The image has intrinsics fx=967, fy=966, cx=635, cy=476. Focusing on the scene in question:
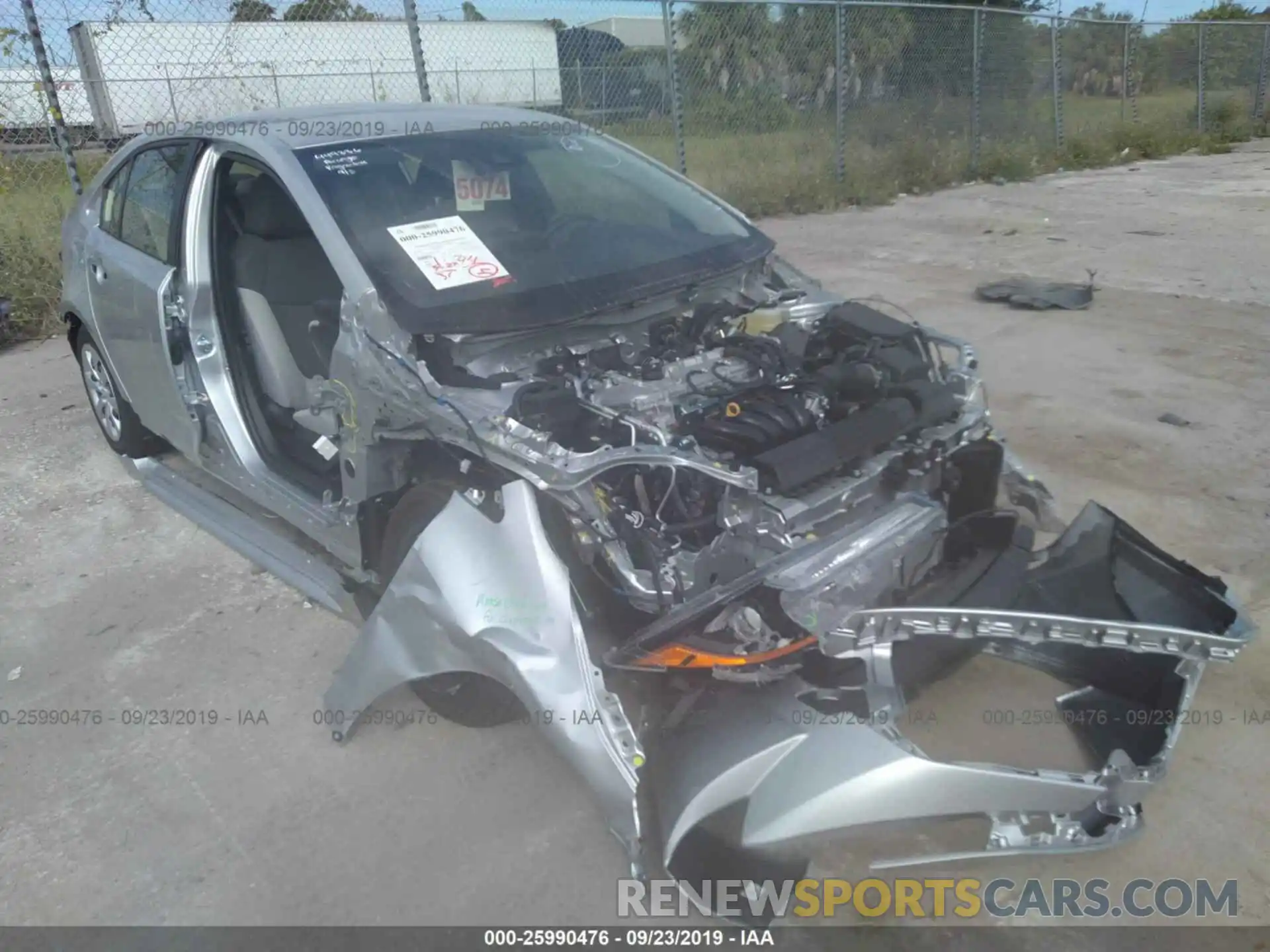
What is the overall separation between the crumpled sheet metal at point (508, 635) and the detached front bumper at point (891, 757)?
125mm

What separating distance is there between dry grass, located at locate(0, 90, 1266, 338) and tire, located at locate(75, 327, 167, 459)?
11.5 ft

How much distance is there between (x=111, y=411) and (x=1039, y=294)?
5982mm

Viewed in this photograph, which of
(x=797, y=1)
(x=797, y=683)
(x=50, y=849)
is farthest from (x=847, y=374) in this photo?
(x=797, y=1)

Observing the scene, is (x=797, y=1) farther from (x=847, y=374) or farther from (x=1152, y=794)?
(x=1152, y=794)

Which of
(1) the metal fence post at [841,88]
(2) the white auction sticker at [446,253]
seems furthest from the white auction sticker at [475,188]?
(1) the metal fence post at [841,88]

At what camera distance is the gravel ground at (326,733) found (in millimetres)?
2332

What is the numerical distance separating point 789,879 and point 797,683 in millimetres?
427

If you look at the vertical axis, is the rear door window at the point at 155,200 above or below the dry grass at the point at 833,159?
above

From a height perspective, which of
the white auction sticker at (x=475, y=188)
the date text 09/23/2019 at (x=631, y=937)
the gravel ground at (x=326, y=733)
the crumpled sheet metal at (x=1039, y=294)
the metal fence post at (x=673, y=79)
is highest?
the metal fence post at (x=673, y=79)

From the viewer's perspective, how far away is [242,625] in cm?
349

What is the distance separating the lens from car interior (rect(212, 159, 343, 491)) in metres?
3.55

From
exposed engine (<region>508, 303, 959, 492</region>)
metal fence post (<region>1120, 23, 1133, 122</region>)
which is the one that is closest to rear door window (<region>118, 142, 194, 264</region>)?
exposed engine (<region>508, 303, 959, 492</region>)

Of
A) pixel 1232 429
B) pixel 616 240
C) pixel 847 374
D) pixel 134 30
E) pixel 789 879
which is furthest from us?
pixel 134 30

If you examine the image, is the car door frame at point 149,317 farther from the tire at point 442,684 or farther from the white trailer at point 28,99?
the white trailer at point 28,99
